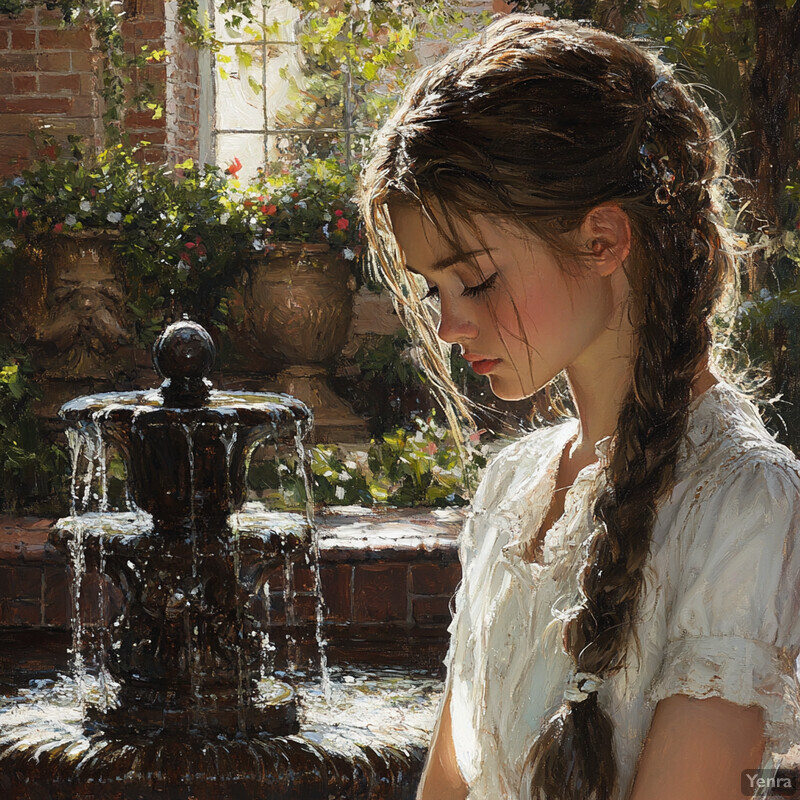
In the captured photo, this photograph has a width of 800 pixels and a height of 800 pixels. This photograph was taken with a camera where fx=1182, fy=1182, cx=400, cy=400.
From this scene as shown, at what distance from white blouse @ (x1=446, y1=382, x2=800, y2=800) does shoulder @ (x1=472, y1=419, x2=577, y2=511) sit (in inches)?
5.1

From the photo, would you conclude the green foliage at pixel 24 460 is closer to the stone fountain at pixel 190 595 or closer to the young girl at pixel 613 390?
the stone fountain at pixel 190 595

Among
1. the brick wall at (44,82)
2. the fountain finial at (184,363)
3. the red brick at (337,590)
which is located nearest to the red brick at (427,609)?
the red brick at (337,590)

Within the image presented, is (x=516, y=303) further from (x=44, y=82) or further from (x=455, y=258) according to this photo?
(x=44, y=82)

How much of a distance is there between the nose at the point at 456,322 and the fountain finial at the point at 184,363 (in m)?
1.39

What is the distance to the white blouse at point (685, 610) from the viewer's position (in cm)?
109

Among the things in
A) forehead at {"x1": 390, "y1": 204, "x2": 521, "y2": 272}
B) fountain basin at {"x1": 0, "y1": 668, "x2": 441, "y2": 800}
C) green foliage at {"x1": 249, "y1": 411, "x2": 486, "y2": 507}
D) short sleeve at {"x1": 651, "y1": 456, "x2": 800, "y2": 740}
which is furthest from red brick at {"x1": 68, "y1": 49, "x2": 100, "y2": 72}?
short sleeve at {"x1": 651, "y1": 456, "x2": 800, "y2": 740}

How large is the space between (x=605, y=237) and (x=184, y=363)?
1.56 meters

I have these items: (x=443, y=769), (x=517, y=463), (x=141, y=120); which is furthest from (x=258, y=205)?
(x=443, y=769)

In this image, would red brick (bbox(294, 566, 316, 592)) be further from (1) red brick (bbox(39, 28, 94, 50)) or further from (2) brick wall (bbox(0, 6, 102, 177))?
(1) red brick (bbox(39, 28, 94, 50))

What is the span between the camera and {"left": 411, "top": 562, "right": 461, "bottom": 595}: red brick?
3.36 m

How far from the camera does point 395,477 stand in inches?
180

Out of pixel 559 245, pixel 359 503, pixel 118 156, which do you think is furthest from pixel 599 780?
pixel 118 156

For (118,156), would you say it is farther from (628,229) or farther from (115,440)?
(628,229)

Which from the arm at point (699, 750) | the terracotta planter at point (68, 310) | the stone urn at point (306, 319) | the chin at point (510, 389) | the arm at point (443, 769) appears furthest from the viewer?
the stone urn at point (306, 319)
